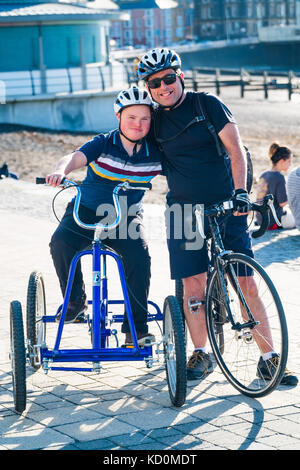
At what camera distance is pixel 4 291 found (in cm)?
790

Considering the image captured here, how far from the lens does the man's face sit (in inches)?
205

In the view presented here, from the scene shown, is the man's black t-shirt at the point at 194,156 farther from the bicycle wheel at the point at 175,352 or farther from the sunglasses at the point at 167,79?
the bicycle wheel at the point at 175,352

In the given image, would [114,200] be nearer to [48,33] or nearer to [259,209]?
[259,209]

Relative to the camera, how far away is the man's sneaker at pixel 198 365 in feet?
17.6

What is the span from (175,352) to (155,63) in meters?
1.71

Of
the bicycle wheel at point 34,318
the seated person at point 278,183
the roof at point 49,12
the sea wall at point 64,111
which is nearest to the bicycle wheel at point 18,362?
the bicycle wheel at point 34,318

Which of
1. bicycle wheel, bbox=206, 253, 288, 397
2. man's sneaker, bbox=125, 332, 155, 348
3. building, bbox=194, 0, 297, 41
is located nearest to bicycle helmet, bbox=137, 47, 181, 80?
bicycle wheel, bbox=206, 253, 288, 397

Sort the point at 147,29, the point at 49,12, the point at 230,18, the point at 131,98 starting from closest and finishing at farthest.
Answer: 1. the point at 131,98
2. the point at 49,12
3. the point at 147,29
4. the point at 230,18

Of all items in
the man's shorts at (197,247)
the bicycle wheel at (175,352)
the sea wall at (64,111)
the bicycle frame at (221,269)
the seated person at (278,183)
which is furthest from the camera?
the sea wall at (64,111)

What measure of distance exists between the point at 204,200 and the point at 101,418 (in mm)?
1465

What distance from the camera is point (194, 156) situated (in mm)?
5262

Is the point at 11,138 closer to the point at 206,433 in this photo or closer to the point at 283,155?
the point at 283,155

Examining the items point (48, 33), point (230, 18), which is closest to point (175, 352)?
point (48, 33)

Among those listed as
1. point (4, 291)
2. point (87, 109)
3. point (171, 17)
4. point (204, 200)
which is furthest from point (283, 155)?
point (171, 17)
